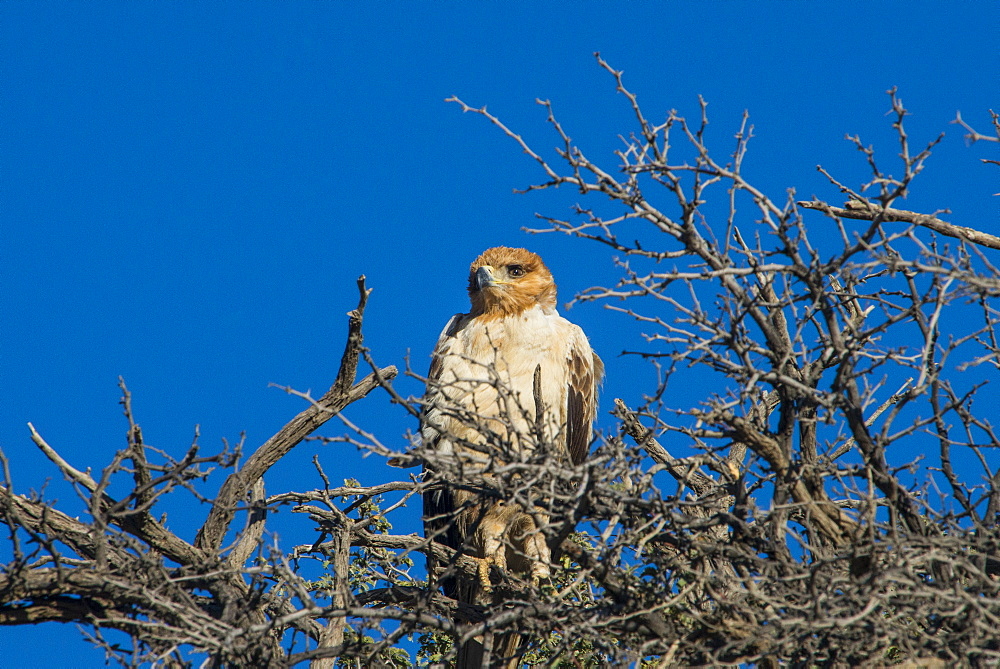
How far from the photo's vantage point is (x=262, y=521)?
4.74 m

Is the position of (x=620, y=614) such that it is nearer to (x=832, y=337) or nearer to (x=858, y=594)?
(x=858, y=594)

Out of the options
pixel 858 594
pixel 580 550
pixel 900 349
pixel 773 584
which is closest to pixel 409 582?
pixel 580 550

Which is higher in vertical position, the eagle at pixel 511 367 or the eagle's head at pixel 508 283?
the eagle's head at pixel 508 283

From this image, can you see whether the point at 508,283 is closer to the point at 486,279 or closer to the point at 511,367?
the point at 486,279

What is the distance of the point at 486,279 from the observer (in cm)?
630

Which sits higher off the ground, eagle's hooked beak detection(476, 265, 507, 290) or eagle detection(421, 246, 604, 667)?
eagle's hooked beak detection(476, 265, 507, 290)

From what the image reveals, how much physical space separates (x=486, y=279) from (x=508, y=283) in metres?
0.16

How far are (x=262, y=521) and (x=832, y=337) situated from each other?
2878 millimetres

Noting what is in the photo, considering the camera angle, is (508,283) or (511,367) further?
(508,283)

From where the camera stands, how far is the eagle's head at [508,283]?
20.8 ft

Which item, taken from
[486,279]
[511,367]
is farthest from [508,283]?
[511,367]

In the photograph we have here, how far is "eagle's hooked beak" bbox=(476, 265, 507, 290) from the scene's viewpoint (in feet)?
20.7

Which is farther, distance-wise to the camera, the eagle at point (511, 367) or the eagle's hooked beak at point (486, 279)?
the eagle's hooked beak at point (486, 279)

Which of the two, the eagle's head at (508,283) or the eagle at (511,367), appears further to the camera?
the eagle's head at (508,283)
